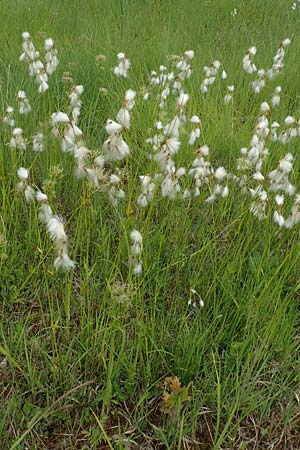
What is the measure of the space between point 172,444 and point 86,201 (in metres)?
0.83

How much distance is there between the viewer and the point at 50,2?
5395mm

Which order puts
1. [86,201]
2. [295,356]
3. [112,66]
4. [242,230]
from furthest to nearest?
1. [112,66]
2. [242,230]
3. [295,356]
4. [86,201]

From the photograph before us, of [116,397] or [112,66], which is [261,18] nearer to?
[112,66]

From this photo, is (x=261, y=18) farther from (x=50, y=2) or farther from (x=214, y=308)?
(x=214, y=308)

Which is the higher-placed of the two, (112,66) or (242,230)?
(112,66)

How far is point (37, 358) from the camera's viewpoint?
1.69 m

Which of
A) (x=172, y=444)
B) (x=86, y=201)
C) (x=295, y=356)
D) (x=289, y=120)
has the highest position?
(x=289, y=120)

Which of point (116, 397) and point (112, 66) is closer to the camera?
point (116, 397)

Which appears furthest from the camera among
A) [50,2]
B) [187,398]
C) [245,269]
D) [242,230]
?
[50,2]

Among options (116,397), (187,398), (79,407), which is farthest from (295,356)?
(79,407)

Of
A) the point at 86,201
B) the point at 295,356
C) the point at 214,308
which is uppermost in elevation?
the point at 86,201

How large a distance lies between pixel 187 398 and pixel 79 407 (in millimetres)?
369

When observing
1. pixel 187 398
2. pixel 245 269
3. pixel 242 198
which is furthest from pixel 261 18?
pixel 187 398

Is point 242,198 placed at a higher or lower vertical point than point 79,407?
higher
